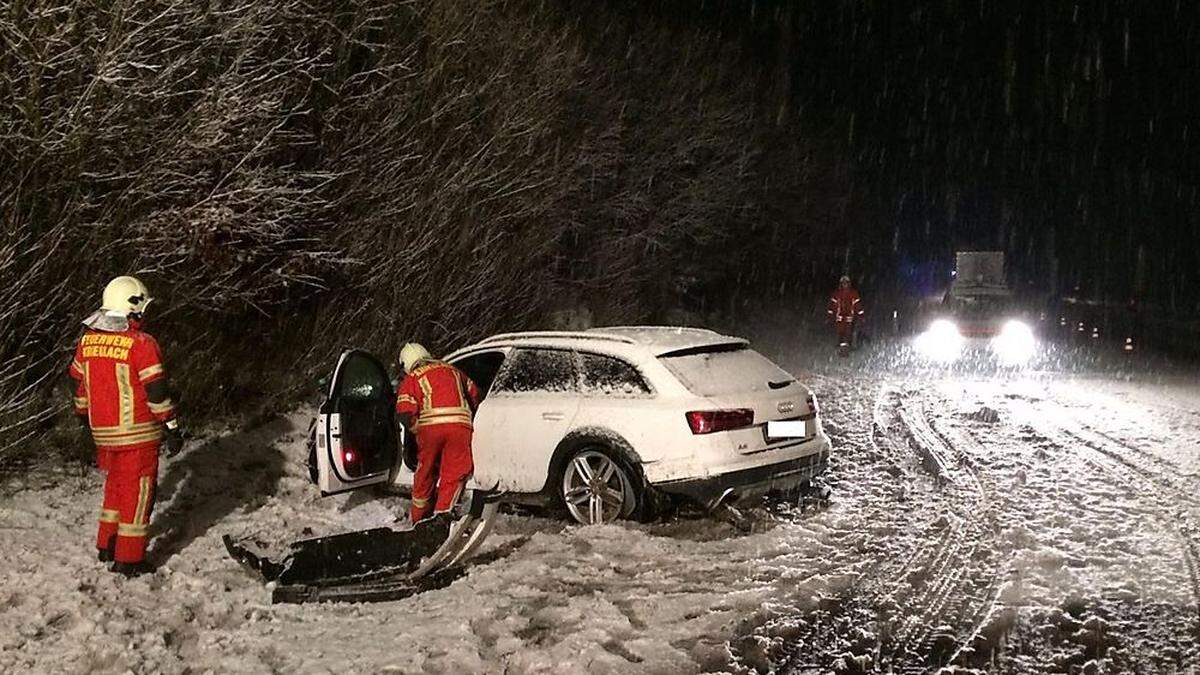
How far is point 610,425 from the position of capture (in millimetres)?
6812

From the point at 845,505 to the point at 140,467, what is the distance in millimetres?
4959

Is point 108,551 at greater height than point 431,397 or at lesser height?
lesser

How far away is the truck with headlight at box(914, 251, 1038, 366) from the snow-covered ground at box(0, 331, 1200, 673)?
10248 mm

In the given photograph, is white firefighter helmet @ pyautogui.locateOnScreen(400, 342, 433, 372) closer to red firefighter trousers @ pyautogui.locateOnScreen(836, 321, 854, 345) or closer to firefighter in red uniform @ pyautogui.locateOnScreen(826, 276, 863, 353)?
firefighter in red uniform @ pyautogui.locateOnScreen(826, 276, 863, 353)

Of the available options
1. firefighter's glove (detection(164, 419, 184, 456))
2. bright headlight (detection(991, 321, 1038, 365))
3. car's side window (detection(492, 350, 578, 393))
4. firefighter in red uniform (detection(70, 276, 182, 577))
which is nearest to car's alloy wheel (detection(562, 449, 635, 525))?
car's side window (detection(492, 350, 578, 393))

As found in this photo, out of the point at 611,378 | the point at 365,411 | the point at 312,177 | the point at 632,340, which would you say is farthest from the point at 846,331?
the point at 365,411

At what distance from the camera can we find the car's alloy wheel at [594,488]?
271 inches

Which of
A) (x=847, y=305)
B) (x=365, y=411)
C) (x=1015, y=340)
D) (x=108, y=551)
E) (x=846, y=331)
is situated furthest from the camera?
(x=846, y=331)

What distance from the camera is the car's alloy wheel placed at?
688 centimetres

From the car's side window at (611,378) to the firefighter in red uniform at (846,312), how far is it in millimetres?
13191

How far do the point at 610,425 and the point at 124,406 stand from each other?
9.85 ft

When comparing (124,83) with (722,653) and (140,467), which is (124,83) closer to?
(140,467)

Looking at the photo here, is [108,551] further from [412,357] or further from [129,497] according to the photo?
[412,357]

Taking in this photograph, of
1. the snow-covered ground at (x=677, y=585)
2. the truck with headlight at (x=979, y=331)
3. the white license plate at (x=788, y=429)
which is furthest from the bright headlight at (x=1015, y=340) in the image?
the white license plate at (x=788, y=429)
